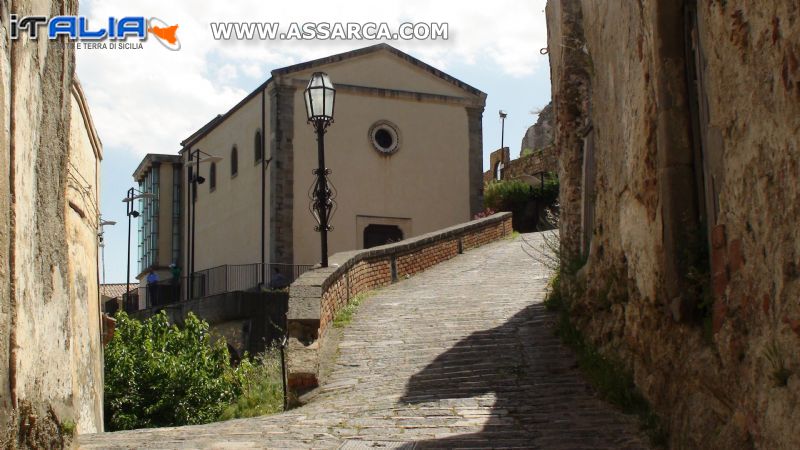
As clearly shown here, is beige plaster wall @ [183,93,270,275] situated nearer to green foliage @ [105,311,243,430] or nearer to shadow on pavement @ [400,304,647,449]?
green foliage @ [105,311,243,430]

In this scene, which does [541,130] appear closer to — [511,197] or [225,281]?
[511,197]

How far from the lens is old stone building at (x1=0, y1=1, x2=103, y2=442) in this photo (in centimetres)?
480

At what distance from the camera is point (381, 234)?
30859 mm

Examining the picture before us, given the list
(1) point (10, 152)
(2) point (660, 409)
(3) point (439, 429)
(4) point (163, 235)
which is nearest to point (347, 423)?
(3) point (439, 429)

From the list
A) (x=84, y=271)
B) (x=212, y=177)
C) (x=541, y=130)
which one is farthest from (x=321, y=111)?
(x=541, y=130)

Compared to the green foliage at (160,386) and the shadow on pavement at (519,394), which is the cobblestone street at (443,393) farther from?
the green foliage at (160,386)

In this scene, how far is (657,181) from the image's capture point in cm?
741

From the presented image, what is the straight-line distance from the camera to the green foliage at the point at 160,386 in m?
14.4

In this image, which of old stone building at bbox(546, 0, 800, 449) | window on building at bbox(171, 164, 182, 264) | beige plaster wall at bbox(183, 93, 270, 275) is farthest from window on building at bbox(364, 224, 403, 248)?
old stone building at bbox(546, 0, 800, 449)

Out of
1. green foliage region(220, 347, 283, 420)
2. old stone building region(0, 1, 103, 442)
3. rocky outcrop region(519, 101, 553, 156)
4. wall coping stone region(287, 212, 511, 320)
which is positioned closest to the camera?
old stone building region(0, 1, 103, 442)

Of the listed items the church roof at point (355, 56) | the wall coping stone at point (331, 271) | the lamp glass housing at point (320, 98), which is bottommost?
the wall coping stone at point (331, 271)

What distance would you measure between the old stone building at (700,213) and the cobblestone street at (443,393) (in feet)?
1.81

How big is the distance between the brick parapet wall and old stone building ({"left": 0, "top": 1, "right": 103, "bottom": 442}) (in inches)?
139

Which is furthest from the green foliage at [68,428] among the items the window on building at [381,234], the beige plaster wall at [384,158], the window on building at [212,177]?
the window on building at [212,177]
